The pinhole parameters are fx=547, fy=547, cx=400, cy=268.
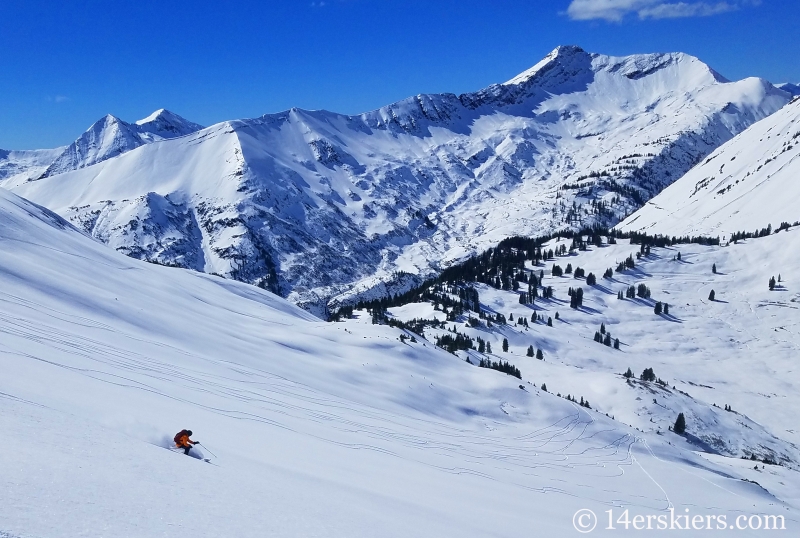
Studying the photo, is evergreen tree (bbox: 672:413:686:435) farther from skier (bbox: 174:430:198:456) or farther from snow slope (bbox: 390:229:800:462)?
skier (bbox: 174:430:198:456)

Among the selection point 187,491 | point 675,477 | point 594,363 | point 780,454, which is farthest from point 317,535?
point 594,363

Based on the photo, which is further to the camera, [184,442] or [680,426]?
[680,426]

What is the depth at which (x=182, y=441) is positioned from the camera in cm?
1638

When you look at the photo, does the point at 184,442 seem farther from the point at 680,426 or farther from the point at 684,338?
the point at 684,338

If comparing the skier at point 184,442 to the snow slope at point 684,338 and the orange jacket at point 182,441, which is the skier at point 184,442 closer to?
the orange jacket at point 182,441

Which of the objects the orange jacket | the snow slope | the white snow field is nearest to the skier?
the orange jacket

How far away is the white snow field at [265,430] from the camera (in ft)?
37.9

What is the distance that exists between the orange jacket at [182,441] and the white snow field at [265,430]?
1.03 meters

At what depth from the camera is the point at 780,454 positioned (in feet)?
264

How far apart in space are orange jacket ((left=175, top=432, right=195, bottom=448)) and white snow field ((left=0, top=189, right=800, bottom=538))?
1034 millimetres

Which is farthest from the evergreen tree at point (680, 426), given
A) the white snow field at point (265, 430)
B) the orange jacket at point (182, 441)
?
the orange jacket at point (182, 441)

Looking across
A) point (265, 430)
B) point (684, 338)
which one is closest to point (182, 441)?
point (265, 430)

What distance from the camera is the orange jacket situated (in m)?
16.3

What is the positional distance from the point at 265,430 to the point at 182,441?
7.94 metres
